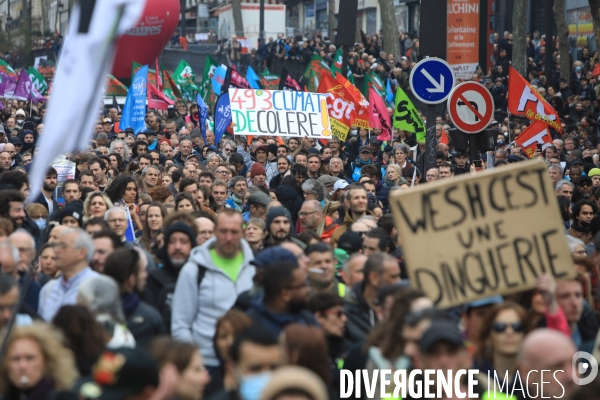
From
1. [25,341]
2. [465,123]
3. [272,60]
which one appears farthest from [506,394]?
[272,60]

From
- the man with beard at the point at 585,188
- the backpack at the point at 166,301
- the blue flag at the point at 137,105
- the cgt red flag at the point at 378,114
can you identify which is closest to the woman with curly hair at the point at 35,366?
the backpack at the point at 166,301

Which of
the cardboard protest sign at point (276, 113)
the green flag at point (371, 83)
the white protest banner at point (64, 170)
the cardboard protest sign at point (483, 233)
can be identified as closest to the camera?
the cardboard protest sign at point (483, 233)

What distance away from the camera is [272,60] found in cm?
3684

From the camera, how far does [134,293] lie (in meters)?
6.20

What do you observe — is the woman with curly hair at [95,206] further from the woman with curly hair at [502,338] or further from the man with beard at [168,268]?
the woman with curly hair at [502,338]

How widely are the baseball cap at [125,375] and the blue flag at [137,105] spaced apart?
53.1 ft

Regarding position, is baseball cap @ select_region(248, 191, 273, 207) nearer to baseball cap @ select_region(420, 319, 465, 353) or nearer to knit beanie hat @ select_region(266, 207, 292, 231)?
knit beanie hat @ select_region(266, 207, 292, 231)

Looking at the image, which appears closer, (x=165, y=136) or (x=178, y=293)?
(x=178, y=293)

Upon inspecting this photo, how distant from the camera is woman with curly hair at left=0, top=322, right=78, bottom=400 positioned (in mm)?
4582

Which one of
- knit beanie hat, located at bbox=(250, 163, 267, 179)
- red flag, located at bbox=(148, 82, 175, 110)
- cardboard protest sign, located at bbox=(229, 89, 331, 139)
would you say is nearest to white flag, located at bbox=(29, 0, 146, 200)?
knit beanie hat, located at bbox=(250, 163, 267, 179)

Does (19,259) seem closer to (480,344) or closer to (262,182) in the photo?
(480,344)

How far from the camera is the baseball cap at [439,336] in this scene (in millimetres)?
4324

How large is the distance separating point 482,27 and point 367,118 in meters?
10.6

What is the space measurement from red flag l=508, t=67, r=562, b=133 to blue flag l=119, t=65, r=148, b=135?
20.6ft
